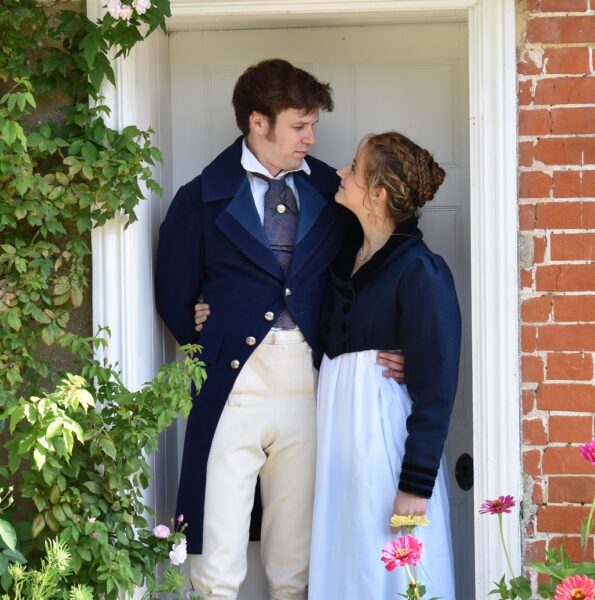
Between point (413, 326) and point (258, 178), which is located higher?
point (258, 178)

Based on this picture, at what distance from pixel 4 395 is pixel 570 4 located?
2089 millimetres

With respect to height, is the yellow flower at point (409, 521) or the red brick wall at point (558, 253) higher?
the red brick wall at point (558, 253)

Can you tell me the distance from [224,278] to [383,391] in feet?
2.11

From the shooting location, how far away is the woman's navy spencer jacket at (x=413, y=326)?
3641 mm

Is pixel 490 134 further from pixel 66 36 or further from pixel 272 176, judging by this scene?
pixel 66 36

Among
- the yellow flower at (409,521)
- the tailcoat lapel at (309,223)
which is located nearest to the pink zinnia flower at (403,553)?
the yellow flower at (409,521)

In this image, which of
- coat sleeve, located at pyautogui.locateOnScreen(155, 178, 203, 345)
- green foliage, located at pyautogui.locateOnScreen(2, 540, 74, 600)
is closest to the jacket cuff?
coat sleeve, located at pyautogui.locateOnScreen(155, 178, 203, 345)

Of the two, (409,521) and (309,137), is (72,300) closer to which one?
(309,137)

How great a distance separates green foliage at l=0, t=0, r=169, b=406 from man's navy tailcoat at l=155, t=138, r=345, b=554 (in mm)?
233

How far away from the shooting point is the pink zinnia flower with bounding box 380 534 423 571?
3.09 m

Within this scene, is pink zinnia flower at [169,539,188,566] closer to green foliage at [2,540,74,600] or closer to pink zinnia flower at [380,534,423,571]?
green foliage at [2,540,74,600]

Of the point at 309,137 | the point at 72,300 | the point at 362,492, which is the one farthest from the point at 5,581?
the point at 309,137

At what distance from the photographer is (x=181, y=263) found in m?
3.96

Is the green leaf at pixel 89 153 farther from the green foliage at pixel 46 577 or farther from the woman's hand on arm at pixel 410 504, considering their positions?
the woman's hand on arm at pixel 410 504
